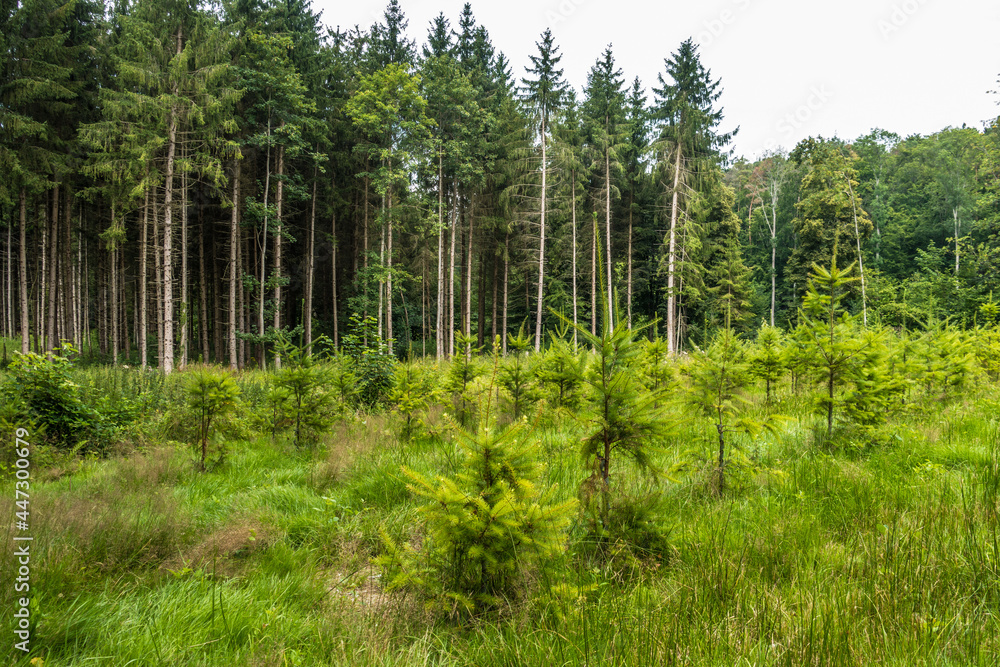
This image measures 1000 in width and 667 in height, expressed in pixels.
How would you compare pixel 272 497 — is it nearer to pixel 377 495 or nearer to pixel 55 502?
pixel 377 495

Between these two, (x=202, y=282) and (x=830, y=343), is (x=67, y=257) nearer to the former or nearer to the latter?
(x=202, y=282)

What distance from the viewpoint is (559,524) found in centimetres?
242

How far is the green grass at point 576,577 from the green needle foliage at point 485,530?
137 mm

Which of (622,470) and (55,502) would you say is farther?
(622,470)

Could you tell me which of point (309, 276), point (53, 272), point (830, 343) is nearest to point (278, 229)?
point (309, 276)

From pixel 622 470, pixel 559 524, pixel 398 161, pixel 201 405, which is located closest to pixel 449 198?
pixel 398 161

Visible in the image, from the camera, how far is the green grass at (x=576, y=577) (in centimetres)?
204

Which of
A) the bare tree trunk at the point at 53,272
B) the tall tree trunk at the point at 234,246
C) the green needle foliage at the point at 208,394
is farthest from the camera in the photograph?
the tall tree trunk at the point at 234,246

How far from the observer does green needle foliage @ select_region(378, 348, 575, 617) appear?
2342 mm

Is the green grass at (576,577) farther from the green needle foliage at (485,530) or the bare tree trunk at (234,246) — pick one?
the bare tree trunk at (234,246)

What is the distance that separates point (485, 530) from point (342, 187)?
89.2 ft

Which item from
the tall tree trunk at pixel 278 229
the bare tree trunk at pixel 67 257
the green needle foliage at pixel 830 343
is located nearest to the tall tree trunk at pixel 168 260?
the tall tree trunk at pixel 278 229

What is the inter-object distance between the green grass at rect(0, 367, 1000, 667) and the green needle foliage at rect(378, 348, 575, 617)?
0.14 metres

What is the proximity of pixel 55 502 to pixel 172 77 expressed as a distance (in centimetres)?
1746
